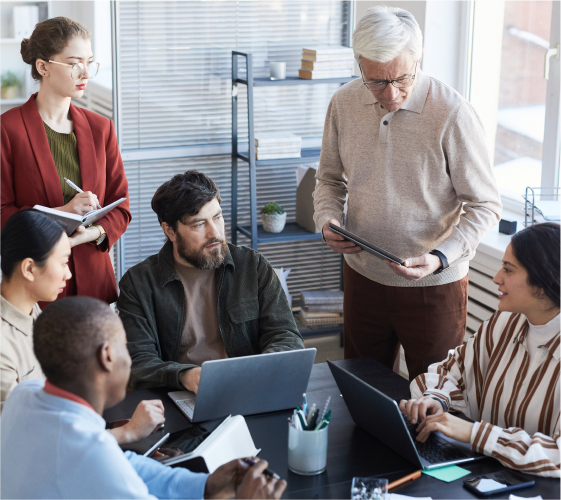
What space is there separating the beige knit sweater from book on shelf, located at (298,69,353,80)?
1.31m

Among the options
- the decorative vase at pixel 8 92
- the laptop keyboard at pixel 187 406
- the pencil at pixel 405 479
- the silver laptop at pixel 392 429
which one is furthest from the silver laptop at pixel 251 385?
the decorative vase at pixel 8 92

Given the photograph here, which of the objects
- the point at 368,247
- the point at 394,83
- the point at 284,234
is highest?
the point at 394,83

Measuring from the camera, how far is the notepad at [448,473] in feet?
4.88

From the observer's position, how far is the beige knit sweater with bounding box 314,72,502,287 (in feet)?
7.05

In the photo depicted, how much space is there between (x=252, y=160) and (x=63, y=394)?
255 cm

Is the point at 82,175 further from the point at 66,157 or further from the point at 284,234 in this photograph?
the point at 284,234

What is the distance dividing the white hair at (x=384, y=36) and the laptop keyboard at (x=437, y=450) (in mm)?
1049

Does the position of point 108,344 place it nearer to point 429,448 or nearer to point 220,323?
point 429,448

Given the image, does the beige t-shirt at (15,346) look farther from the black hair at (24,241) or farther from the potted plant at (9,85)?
the potted plant at (9,85)

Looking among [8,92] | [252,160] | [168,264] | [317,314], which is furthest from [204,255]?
[8,92]

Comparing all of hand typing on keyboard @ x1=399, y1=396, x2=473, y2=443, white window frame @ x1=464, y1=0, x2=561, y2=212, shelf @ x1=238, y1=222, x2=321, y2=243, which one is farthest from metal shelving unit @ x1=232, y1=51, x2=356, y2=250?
hand typing on keyboard @ x1=399, y1=396, x2=473, y2=443

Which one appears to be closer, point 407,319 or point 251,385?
point 251,385

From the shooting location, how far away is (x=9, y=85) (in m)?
4.27

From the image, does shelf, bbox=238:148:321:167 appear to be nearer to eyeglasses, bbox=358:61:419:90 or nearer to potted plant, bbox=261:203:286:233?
potted plant, bbox=261:203:286:233
